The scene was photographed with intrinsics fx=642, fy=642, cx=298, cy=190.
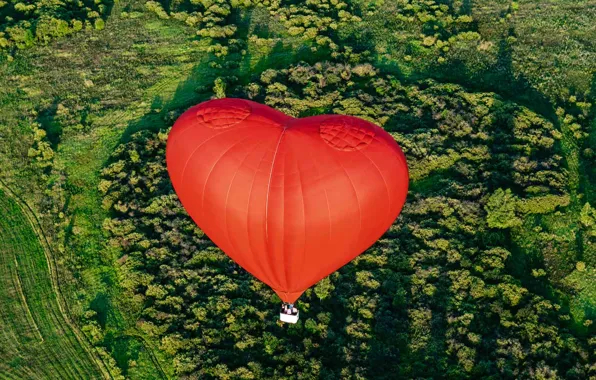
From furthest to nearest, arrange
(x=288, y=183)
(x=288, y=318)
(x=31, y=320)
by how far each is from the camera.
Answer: (x=31, y=320)
(x=288, y=318)
(x=288, y=183)

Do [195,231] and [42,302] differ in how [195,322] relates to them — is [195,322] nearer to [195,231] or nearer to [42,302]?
[195,231]

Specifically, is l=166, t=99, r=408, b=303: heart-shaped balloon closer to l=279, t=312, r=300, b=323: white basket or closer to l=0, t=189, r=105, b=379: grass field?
l=279, t=312, r=300, b=323: white basket

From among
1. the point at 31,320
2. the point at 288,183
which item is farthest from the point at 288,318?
the point at 31,320

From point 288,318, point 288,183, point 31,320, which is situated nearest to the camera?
point 288,183

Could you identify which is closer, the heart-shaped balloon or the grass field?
the heart-shaped balloon

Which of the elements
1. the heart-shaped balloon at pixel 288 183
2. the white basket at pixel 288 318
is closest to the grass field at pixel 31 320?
the white basket at pixel 288 318

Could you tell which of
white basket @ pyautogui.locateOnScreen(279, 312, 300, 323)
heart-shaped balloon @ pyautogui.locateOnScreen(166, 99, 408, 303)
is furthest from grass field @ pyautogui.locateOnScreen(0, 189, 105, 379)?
heart-shaped balloon @ pyautogui.locateOnScreen(166, 99, 408, 303)

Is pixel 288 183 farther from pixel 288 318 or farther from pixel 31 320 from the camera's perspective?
pixel 31 320

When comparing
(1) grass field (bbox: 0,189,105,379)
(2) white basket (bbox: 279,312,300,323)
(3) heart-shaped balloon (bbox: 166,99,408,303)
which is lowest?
(1) grass field (bbox: 0,189,105,379)

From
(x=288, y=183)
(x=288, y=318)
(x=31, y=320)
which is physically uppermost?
(x=288, y=183)
